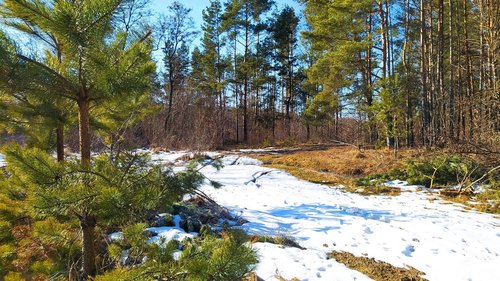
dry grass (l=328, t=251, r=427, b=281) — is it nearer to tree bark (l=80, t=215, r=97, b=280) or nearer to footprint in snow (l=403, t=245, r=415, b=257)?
footprint in snow (l=403, t=245, r=415, b=257)

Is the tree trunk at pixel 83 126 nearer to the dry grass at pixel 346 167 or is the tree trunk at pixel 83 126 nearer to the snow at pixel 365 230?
the snow at pixel 365 230

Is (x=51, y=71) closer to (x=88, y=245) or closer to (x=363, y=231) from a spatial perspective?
(x=88, y=245)

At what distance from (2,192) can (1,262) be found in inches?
24.8

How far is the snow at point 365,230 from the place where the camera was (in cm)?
357

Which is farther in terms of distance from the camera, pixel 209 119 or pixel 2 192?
pixel 209 119

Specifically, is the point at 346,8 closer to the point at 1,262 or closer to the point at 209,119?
the point at 209,119

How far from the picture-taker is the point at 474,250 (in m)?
4.11

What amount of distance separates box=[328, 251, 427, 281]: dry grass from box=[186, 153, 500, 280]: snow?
0.41ft

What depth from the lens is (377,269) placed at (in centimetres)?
360

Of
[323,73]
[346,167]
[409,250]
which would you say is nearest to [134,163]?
[409,250]

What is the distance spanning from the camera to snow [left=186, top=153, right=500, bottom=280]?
11.7 feet

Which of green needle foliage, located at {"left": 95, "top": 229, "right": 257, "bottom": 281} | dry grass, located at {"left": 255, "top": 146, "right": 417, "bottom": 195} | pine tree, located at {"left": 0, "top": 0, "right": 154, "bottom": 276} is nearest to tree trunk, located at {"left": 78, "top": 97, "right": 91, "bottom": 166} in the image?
pine tree, located at {"left": 0, "top": 0, "right": 154, "bottom": 276}

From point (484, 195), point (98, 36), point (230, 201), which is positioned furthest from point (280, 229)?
point (484, 195)

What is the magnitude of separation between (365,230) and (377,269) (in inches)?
51.4
